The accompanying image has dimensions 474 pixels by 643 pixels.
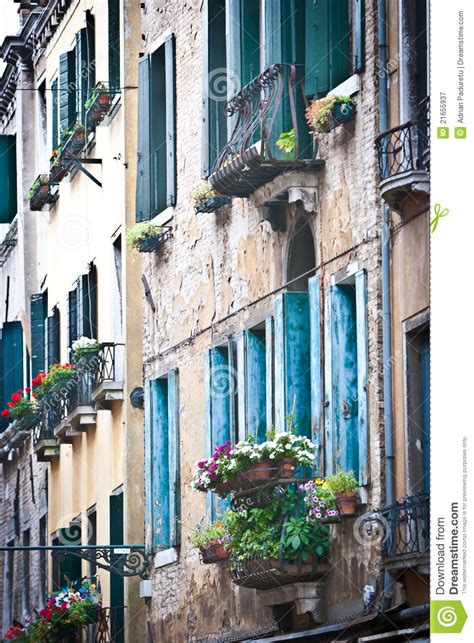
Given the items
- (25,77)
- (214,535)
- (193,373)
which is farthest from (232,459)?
(25,77)

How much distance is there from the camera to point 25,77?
35.1 m

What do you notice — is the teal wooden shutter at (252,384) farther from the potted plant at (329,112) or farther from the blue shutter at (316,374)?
the potted plant at (329,112)

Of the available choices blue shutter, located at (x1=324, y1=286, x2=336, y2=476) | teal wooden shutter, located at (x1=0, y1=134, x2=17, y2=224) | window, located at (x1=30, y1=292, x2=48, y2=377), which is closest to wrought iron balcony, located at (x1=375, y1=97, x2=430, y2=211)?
blue shutter, located at (x1=324, y1=286, x2=336, y2=476)

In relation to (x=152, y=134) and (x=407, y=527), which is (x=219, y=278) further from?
(x=407, y=527)

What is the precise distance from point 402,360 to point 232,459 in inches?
97.4

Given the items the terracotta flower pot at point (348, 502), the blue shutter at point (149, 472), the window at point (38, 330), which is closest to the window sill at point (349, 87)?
the terracotta flower pot at point (348, 502)

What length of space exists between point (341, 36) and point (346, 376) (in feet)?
9.66

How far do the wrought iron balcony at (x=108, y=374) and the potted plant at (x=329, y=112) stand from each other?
7.88m

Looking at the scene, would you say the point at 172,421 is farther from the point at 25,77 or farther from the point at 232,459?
the point at 25,77

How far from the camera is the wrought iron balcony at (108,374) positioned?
26547mm

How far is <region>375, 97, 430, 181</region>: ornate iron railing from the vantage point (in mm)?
17094

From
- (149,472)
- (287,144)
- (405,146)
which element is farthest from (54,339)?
(405,146)

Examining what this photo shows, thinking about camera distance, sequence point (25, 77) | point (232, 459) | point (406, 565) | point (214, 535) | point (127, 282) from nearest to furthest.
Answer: point (406, 565) → point (232, 459) → point (214, 535) → point (127, 282) → point (25, 77)
